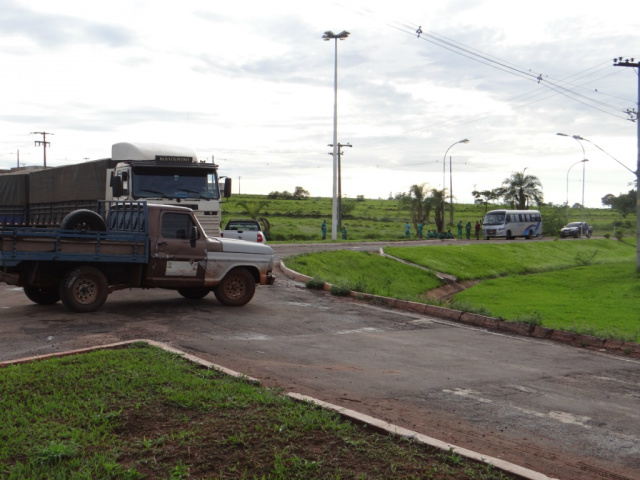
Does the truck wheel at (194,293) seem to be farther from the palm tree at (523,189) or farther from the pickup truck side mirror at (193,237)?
the palm tree at (523,189)

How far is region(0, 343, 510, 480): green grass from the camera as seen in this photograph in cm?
462

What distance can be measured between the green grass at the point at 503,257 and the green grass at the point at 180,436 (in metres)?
25.9

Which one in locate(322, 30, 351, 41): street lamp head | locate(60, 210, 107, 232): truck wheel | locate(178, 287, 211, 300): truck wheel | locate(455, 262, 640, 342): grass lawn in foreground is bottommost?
locate(455, 262, 640, 342): grass lawn in foreground

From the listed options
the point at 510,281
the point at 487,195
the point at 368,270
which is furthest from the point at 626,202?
the point at 368,270

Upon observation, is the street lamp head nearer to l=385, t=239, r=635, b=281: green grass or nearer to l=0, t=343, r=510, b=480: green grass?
l=385, t=239, r=635, b=281: green grass

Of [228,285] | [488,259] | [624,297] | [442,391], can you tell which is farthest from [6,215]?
[488,259]

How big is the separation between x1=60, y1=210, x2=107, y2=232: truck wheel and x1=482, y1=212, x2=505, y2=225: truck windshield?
5030 cm

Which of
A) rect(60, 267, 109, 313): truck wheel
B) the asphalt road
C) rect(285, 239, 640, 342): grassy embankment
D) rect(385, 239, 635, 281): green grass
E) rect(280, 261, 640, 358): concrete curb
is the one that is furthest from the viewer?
rect(385, 239, 635, 281): green grass

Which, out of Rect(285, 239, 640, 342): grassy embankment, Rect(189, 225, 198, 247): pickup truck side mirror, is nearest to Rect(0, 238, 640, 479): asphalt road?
Rect(189, 225, 198, 247): pickup truck side mirror

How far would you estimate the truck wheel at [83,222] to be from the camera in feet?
38.4

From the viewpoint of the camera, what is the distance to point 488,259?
38.7m

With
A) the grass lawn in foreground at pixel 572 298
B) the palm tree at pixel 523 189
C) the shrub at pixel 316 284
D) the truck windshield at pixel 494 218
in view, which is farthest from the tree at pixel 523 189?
the shrub at pixel 316 284

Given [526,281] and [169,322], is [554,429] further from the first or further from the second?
[526,281]

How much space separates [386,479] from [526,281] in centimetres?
3014
